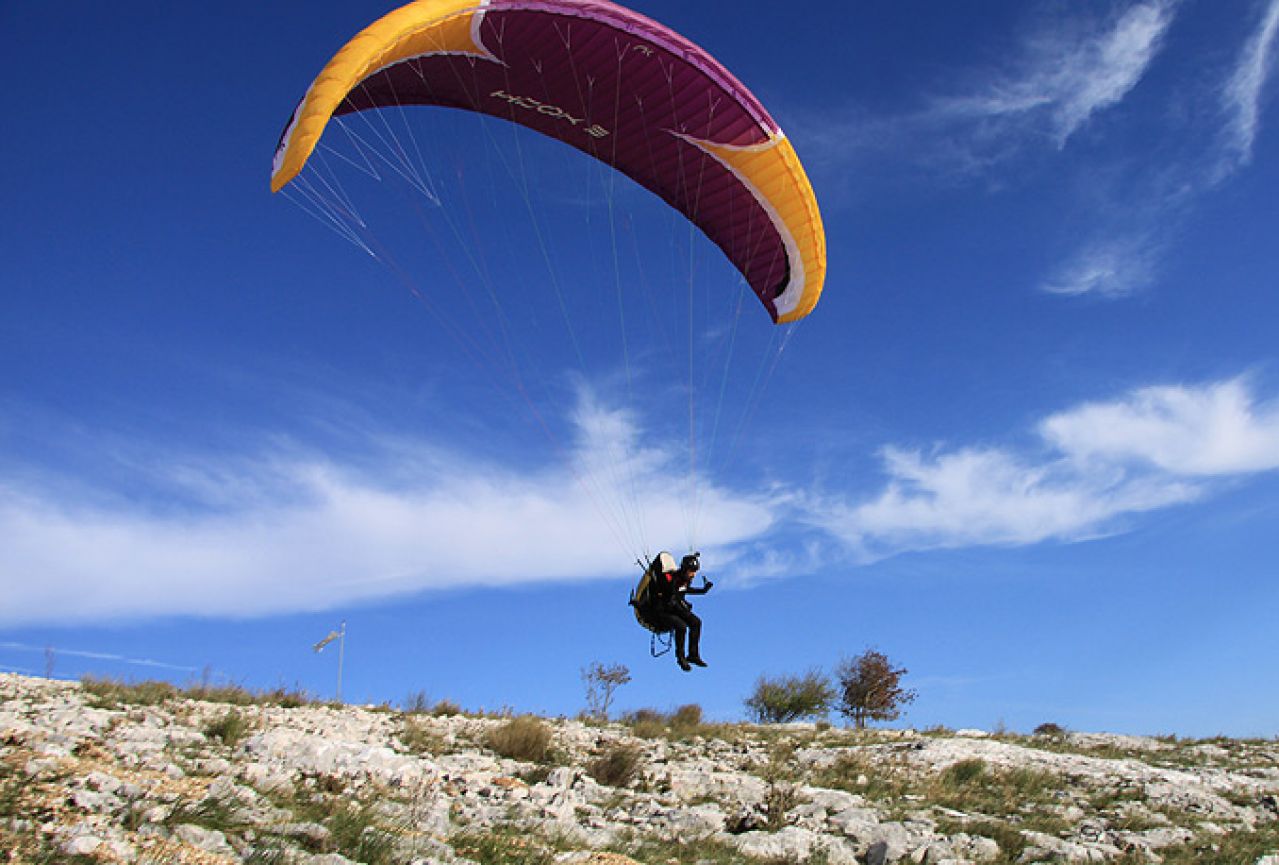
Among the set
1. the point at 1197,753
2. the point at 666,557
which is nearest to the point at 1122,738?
the point at 1197,753

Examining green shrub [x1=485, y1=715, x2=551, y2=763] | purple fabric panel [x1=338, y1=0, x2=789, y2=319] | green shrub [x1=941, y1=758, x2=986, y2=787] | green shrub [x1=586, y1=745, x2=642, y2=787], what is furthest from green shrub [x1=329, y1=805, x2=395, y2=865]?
purple fabric panel [x1=338, y1=0, x2=789, y2=319]

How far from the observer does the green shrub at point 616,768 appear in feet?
35.9

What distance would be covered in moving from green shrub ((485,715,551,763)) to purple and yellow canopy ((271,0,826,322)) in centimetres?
740

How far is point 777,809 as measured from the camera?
966 cm

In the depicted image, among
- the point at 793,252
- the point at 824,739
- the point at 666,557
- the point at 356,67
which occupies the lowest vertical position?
the point at 824,739

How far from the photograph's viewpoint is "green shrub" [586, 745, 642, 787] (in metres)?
10.9

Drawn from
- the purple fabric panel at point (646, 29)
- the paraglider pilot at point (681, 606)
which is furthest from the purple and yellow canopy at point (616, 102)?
the paraglider pilot at point (681, 606)

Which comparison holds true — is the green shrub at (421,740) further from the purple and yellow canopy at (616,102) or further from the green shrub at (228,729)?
the purple and yellow canopy at (616,102)

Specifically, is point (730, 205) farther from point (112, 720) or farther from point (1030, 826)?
point (112, 720)

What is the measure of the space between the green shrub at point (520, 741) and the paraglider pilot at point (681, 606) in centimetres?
211

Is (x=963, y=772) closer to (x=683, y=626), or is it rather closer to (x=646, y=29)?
(x=683, y=626)

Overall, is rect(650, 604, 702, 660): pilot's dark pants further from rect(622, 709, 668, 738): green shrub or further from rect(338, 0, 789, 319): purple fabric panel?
rect(338, 0, 789, 319): purple fabric panel

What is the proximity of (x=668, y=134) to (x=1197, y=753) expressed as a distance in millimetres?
14624

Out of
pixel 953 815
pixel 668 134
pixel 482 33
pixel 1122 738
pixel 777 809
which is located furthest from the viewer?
pixel 1122 738
